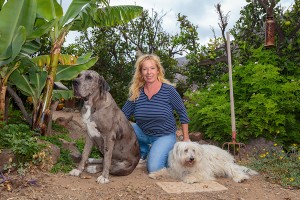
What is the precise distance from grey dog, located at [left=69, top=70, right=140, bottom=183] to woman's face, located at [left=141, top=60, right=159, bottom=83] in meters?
0.86

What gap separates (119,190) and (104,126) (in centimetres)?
87

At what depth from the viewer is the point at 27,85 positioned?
250 inches

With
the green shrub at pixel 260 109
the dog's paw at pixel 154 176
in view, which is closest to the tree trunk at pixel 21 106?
the dog's paw at pixel 154 176

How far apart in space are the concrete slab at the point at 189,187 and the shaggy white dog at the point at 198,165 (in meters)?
0.10

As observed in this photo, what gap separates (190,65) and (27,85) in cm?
633

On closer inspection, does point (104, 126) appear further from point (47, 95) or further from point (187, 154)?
point (47, 95)

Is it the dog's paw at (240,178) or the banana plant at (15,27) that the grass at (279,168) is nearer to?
the dog's paw at (240,178)

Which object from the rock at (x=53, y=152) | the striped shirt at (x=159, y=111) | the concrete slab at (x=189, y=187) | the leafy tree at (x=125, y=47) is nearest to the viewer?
the concrete slab at (x=189, y=187)

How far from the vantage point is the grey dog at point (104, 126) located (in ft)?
16.5

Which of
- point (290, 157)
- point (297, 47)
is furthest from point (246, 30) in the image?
point (290, 157)

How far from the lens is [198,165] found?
540cm

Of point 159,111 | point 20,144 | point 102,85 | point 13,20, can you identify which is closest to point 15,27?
point 13,20

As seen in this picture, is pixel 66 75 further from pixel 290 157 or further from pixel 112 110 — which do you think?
pixel 290 157

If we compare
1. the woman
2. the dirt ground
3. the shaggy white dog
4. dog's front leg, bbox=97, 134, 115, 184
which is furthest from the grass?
dog's front leg, bbox=97, 134, 115, 184
